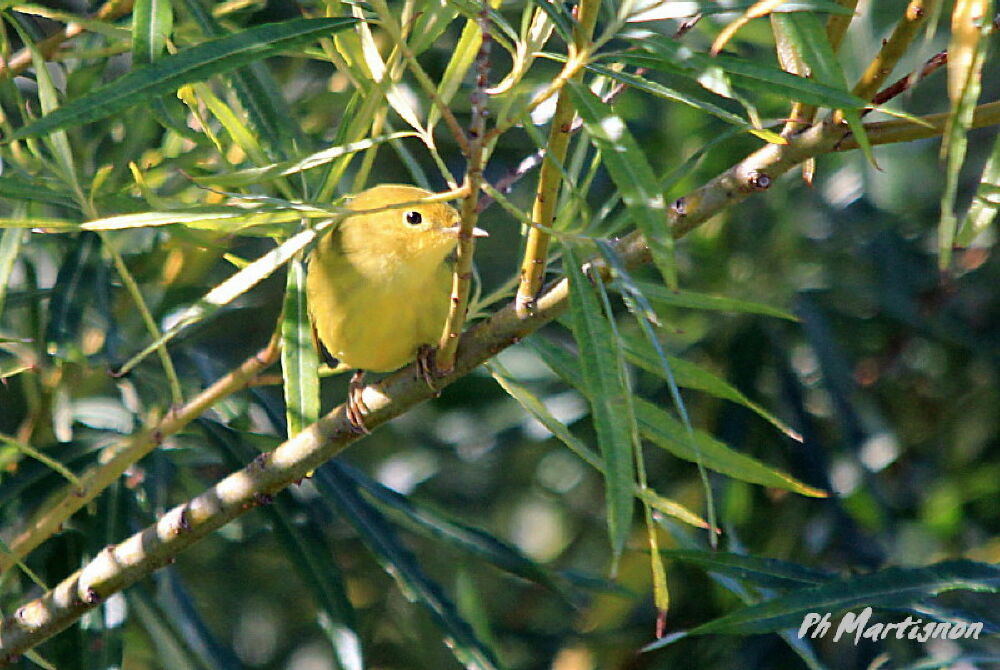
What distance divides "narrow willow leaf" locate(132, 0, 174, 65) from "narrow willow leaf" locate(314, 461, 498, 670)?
96 cm

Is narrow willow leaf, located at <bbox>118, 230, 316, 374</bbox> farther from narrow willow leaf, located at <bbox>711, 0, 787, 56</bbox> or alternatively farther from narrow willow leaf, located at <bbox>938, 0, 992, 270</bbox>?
narrow willow leaf, located at <bbox>938, 0, 992, 270</bbox>

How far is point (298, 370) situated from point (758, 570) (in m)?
0.79

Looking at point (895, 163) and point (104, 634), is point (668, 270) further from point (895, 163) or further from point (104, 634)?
point (895, 163)

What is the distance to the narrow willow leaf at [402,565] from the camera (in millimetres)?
1917

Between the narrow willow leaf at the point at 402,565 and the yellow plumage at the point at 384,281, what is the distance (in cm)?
24

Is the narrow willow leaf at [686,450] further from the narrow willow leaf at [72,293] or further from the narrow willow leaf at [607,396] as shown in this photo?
the narrow willow leaf at [72,293]

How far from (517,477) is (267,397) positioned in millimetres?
1130

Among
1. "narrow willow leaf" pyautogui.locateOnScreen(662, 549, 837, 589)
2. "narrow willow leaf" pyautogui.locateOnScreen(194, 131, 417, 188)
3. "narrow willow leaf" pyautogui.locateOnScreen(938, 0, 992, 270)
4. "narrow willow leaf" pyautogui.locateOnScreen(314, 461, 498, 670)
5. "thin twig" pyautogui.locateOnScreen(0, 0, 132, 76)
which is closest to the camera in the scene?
"narrow willow leaf" pyautogui.locateOnScreen(938, 0, 992, 270)

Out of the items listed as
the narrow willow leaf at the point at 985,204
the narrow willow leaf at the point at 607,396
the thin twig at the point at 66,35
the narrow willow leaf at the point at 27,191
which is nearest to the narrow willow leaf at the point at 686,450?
the narrow willow leaf at the point at 607,396

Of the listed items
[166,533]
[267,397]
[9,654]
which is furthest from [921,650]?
[9,654]

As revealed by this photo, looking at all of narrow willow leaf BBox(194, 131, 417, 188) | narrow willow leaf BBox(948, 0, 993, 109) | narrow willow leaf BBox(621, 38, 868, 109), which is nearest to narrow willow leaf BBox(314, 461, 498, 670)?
narrow willow leaf BBox(194, 131, 417, 188)

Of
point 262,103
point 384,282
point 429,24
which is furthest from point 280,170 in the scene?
point 384,282

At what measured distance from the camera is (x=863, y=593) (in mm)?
1669

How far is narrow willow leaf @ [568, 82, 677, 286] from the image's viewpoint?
1.01 m
